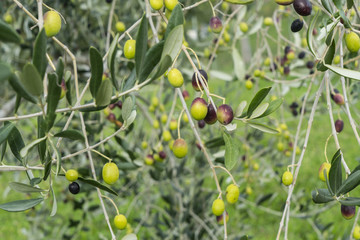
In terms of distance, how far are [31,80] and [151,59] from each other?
0.21 metres

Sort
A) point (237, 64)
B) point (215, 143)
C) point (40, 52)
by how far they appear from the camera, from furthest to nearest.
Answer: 1. point (237, 64)
2. point (215, 143)
3. point (40, 52)

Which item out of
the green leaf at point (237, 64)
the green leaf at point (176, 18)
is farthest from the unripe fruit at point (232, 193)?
the green leaf at point (237, 64)

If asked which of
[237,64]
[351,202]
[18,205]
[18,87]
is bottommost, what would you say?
[237,64]

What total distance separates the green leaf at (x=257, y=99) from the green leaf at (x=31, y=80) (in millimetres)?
414

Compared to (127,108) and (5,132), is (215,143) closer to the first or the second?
(127,108)

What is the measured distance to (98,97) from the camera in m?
0.62

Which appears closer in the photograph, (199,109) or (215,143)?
(199,109)

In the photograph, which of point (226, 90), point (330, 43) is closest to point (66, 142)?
point (226, 90)

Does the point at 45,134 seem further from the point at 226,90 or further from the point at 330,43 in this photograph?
the point at 226,90

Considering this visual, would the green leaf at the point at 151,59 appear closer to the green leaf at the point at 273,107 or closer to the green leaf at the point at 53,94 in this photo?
the green leaf at the point at 53,94

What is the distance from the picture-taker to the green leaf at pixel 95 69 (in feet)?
2.02

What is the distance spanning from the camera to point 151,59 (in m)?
0.65

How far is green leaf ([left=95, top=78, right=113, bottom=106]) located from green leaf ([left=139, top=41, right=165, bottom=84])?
0.07m

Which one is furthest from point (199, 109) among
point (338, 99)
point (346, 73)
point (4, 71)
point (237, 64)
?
point (237, 64)
